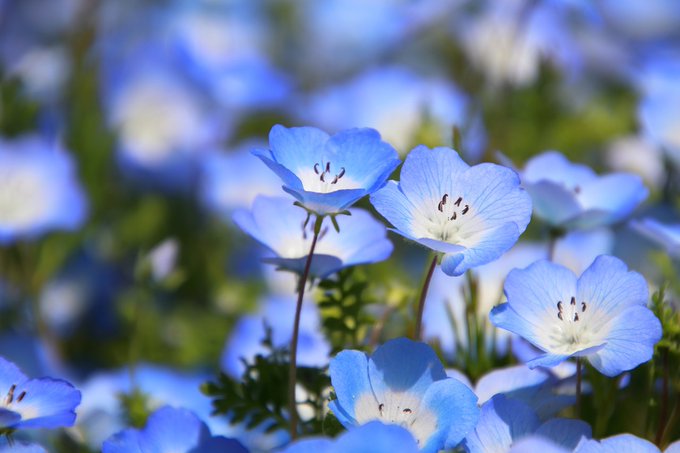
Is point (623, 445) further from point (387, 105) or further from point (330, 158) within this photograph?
point (387, 105)

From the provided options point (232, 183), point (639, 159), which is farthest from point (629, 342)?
point (232, 183)

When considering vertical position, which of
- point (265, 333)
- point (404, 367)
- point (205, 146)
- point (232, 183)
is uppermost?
point (205, 146)

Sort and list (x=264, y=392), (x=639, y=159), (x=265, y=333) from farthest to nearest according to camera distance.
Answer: (x=639, y=159), (x=265, y=333), (x=264, y=392)

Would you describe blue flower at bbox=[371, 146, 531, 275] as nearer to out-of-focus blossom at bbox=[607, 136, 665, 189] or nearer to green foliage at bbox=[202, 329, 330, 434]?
green foliage at bbox=[202, 329, 330, 434]

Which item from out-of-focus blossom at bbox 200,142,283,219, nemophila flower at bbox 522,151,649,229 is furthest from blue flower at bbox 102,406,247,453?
out-of-focus blossom at bbox 200,142,283,219

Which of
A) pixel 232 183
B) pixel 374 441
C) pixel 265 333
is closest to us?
pixel 374 441
